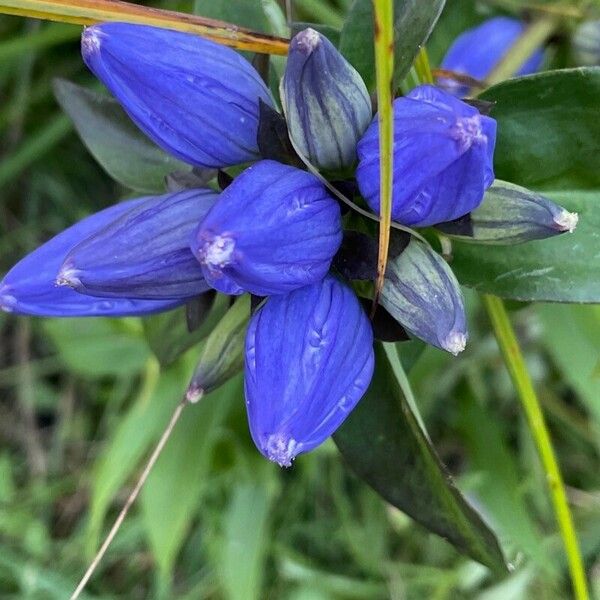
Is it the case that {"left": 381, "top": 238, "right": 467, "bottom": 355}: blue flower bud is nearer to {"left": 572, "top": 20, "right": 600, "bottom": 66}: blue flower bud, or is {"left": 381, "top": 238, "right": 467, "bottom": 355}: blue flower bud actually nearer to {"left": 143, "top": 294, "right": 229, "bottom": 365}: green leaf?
{"left": 143, "top": 294, "right": 229, "bottom": 365}: green leaf

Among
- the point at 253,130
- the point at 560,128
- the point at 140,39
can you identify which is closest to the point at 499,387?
the point at 560,128

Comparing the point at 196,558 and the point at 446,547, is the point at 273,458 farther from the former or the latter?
the point at 196,558

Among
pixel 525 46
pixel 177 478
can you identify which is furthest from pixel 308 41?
pixel 177 478

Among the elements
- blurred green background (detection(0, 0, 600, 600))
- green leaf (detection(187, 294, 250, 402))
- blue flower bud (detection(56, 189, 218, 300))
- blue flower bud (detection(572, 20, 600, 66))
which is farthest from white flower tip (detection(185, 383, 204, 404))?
blue flower bud (detection(572, 20, 600, 66))

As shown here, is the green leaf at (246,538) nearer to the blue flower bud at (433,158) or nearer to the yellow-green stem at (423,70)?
the yellow-green stem at (423,70)

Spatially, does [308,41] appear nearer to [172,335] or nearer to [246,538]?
[172,335]

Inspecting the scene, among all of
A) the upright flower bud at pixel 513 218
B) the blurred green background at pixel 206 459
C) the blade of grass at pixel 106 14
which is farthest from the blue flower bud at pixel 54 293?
the blurred green background at pixel 206 459

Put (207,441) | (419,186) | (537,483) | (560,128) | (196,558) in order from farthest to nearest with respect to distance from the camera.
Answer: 1. (196,558)
2. (537,483)
3. (207,441)
4. (560,128)
5. (419,186)
